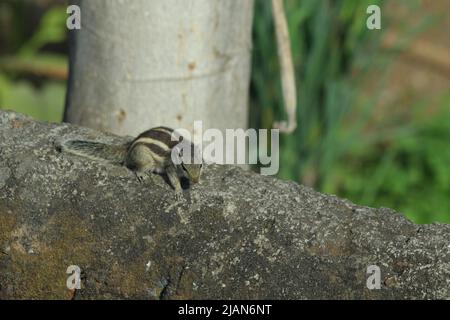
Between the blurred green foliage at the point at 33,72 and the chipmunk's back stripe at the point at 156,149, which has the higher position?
the blurred green foliage at the point at 33,72

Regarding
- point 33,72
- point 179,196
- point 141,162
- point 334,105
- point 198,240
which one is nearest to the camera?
point 198,240

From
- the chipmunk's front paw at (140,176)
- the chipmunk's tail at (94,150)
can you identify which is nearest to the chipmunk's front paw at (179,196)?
the chipmunk's front paw at (140,176)

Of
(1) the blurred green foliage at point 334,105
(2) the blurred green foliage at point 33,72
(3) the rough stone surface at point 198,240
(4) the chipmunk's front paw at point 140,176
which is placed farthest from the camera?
(2) the blurred green foliage at point 33,72

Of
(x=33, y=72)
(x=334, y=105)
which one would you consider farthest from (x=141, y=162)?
(x=33, y=72)

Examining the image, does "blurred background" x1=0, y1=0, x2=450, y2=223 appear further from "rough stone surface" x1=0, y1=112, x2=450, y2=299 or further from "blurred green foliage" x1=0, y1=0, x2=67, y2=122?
"rough stone surface" x1=0, y1=112, x2=450, y2=299

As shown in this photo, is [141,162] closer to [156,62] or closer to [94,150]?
[94,150]

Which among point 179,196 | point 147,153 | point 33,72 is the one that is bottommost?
point 179,196

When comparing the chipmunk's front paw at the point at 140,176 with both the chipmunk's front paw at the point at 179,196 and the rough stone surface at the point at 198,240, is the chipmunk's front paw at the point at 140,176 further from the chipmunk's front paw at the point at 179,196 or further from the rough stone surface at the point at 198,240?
the chipmunk's front paw at the point at 179,196
